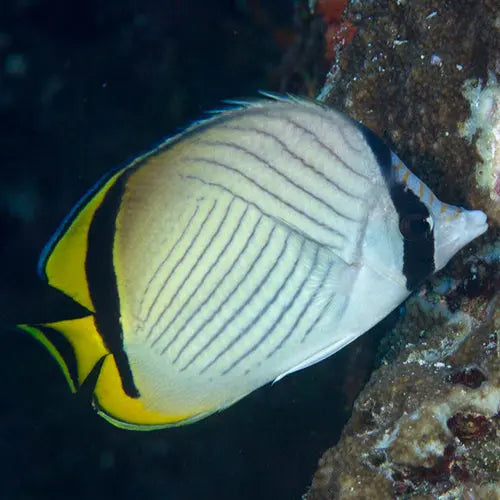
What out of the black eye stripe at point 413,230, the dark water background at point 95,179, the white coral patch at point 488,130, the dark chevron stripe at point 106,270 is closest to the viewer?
the dark chevron stripe at point 106,270

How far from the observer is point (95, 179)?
2.34 meters

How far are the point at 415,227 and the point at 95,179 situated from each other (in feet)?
5.03

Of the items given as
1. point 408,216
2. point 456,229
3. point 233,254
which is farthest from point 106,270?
point 456,229

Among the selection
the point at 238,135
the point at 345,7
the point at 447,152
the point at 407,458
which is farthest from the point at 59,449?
the point at 345,7

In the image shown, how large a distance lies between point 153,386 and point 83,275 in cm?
38

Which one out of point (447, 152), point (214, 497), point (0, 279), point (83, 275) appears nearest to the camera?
point (83, 275)

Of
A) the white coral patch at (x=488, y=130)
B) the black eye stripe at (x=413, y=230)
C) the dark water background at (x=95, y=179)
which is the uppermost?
the white coral patch at (x=488, y=130)

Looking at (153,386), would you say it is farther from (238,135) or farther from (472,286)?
(472,286)

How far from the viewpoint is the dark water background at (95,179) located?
2.20 metres

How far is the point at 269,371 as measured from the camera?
1.49m

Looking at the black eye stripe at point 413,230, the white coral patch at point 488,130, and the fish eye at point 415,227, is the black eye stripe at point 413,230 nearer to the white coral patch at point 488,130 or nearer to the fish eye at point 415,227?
the fish eye at point 415,227

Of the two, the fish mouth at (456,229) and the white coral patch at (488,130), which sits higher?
the white coral patch at (488,130)

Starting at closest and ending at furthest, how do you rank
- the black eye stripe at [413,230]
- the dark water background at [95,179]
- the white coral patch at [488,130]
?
the black eye stripe at [413,230] → the white coral patch at [488,130] → the dark water background at [95,179]

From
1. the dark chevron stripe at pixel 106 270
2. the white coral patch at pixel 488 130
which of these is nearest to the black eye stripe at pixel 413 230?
the white coral patch at pixel 488 130
